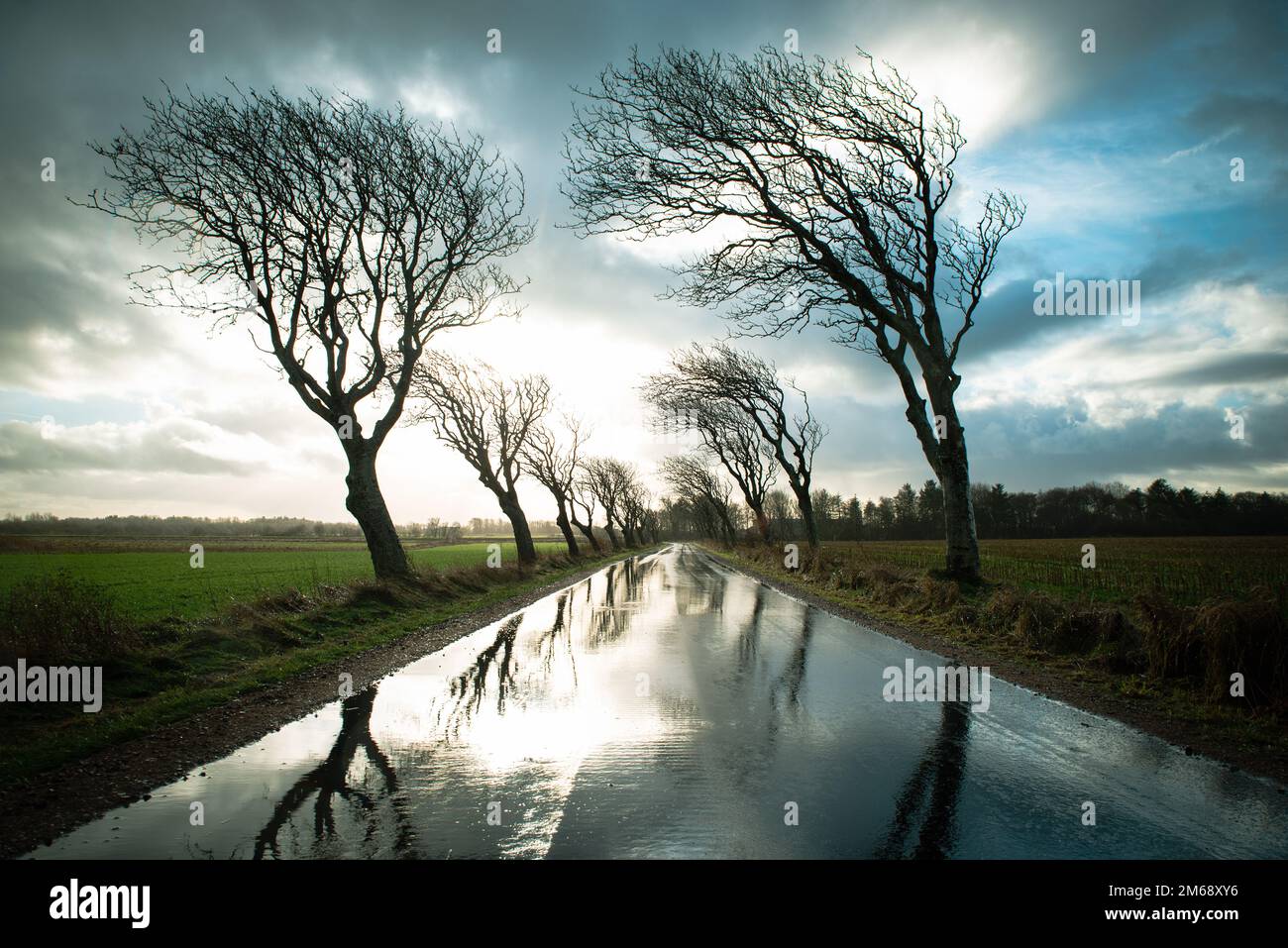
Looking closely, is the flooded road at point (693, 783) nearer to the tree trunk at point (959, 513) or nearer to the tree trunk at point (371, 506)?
the tree trunk at point (959, 513)

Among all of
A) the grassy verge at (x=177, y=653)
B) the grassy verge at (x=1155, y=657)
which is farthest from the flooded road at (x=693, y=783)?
the grassy verge at (x=177, y=653)

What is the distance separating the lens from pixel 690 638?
11.8 m

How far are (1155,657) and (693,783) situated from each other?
6.87 meters

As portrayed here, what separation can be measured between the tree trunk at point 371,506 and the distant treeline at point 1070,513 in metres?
48.7

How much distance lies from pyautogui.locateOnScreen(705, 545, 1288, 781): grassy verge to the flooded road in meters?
0.77

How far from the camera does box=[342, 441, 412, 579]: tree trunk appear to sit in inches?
717

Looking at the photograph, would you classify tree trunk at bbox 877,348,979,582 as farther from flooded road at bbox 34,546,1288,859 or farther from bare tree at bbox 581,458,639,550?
bare tree at bbox 581,458,639,550

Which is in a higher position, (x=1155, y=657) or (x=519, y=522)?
(x=519, y=522)

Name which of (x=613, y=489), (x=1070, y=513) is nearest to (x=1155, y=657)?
(x=613, y=489)

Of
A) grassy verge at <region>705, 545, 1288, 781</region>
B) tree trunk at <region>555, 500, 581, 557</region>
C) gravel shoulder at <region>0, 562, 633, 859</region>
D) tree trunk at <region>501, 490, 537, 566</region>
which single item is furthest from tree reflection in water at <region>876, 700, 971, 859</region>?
tree trunk at <region>555, 500, 581, 557</region>

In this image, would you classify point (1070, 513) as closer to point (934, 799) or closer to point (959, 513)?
point (959, 513)

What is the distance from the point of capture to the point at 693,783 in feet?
15.5

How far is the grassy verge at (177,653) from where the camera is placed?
20.2 ft
